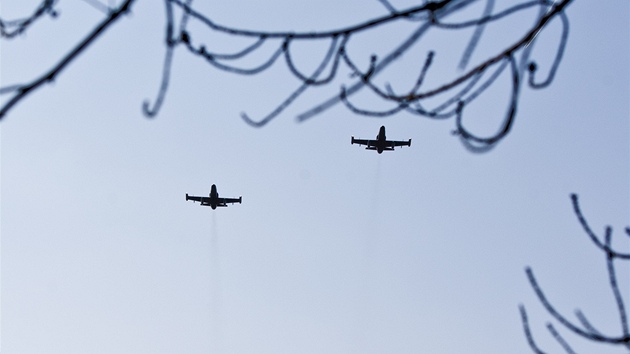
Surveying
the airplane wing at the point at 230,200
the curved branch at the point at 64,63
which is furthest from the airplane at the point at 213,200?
the curved branch at the point at 64,63

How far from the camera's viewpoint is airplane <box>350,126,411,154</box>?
62.2 metres

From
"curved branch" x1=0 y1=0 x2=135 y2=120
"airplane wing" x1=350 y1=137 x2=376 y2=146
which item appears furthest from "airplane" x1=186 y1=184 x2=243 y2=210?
"curved branch" x1=0 y1=0 x2=135 y2=120

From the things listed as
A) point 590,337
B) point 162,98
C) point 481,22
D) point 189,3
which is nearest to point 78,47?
point 162,98

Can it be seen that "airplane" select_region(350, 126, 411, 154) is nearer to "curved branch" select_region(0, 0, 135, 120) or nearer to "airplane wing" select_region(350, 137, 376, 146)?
"airplane wing" select_region(350, 137, 376, 146)

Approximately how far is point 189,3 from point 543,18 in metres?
1.96

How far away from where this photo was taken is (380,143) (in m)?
62.5

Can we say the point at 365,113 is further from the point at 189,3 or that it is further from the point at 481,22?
the point at 189,3

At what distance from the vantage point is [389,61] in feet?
14.4

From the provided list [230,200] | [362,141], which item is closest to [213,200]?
[230,200]

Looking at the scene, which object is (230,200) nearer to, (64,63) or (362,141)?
(362,141)

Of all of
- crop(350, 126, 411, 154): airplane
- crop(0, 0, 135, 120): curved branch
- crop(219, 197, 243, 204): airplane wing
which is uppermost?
crop(350, 126, 411, 154): airplane

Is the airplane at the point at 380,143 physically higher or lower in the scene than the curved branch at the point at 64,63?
higher

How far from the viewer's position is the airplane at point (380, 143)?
62250 millimetres

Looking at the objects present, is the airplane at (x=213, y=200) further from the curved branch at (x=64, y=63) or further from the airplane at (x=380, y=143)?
the curved branch at (x=64, y=63)
